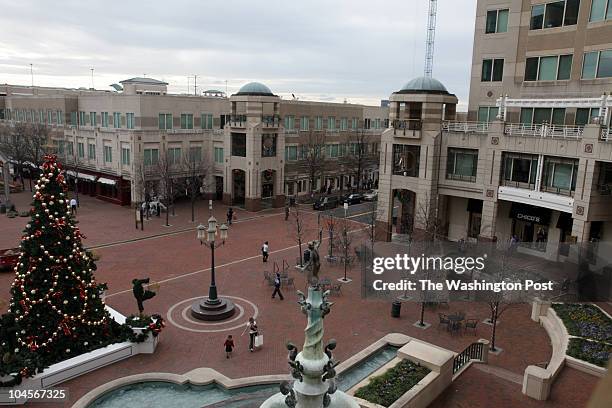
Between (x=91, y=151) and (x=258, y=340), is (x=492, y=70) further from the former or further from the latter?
(x=91, y=151)

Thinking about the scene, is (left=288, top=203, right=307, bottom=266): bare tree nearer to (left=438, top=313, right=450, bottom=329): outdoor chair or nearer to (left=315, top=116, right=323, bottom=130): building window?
(left=438, top=313, right=450, bottom=329): outdoor chair

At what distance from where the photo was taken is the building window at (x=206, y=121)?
51922mm

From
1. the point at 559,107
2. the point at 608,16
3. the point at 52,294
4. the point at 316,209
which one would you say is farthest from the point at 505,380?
the point at 316,209

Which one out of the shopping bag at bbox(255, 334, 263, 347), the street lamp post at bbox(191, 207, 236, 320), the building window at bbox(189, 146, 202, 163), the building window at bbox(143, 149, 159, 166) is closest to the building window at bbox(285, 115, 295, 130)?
the building window at bbox(189, 146, 202, 163)

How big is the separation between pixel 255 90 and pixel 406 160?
56.6 feet

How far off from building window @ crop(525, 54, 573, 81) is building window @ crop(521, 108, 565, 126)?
6.81ft

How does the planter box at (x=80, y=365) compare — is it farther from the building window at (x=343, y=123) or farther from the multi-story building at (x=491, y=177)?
the building window at (x=343, y=123)

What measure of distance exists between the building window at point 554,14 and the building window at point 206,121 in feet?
105

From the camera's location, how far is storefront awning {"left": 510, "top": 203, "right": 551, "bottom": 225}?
32375 mm

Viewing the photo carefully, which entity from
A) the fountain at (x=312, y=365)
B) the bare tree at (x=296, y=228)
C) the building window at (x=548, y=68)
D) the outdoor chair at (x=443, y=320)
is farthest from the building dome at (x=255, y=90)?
the fountain at (x=312, y=365)

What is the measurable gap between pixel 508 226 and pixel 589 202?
27.3 ft

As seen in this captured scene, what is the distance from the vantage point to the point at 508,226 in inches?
1389

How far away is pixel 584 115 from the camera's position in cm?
3033

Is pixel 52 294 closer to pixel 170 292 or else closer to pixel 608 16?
pixel 170 292
